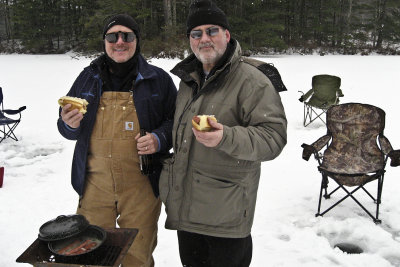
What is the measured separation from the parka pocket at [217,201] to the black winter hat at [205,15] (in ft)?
2.89

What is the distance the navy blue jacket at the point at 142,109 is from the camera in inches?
94.4

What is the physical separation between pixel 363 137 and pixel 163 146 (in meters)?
2.88

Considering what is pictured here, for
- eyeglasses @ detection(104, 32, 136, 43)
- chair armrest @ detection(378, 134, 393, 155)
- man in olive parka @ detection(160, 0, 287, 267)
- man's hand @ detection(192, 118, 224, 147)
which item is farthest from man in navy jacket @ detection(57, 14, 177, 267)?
chair armrest @ detection(378, 134, 393, 155)

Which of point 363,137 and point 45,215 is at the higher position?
point 363,137

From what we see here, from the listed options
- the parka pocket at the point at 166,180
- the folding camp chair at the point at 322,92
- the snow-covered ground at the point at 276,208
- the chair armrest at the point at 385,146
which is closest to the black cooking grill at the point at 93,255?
the parka pocket at the point at 166,180

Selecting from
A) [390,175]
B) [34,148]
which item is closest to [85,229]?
[390,175]

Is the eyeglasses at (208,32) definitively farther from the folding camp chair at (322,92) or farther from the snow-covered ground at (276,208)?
the folding camp chair at (322,92)

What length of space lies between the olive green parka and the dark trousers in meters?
0.12

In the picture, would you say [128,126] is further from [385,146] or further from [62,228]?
[385,146]

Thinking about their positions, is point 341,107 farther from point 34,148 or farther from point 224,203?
point 34,148

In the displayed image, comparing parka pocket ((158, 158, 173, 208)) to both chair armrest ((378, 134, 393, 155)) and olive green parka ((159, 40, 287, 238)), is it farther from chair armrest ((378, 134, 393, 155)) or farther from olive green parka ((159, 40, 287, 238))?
chair armrest ((378, 134, 393, 155))

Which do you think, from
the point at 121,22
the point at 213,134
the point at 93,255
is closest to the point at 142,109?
the point at 121,22

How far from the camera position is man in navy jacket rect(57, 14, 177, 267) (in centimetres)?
239

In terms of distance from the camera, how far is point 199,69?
7.34 ft
